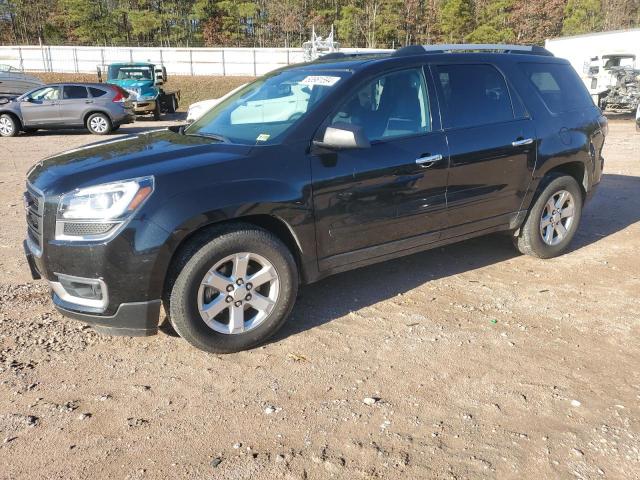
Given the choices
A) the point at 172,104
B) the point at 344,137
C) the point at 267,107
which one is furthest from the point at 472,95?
the point at 172,104

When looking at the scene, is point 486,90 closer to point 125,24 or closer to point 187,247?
point 187,247

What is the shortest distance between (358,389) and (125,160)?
6.34 feet

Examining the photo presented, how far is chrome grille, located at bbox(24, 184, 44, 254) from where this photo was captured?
3242 mm

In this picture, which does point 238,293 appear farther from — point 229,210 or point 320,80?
point 320,80

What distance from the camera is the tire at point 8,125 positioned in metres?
16.4

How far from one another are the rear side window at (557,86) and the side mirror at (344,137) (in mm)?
2170

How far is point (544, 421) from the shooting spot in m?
2.79

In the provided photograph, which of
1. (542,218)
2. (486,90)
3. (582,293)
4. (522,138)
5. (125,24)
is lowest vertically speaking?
(582,293)

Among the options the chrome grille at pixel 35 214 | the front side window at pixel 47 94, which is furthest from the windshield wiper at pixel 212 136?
the front side window at pixel 47 94

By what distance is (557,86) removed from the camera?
509cm

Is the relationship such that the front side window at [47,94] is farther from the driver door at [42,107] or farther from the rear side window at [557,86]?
the rear side window at [557,86]

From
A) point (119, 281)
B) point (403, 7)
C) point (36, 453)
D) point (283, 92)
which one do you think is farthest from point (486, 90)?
point (403, 7)

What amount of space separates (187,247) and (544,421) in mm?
2129

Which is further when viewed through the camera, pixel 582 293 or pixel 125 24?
pixel 125 24
